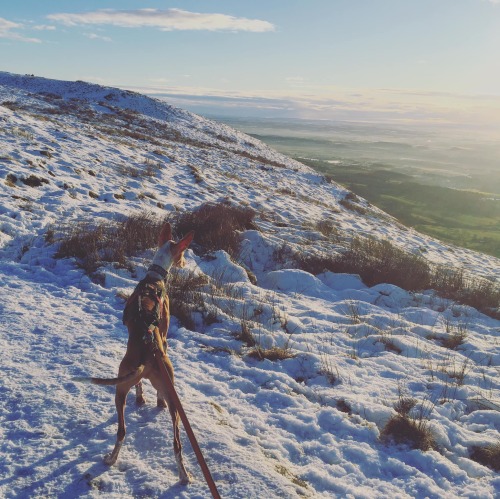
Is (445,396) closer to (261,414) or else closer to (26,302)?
(261,414)

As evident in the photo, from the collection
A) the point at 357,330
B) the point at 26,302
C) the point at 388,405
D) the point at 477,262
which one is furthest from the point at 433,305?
the point at 477,262

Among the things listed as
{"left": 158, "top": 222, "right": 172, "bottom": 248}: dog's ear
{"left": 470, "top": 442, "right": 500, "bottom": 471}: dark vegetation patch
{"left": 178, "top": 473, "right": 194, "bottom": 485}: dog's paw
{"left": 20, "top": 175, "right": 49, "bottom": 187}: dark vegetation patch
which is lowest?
{"left": 470, "top": 442, "right": 500, "bottom": 471}: dark vegetation patch

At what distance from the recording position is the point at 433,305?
8180 millimetres

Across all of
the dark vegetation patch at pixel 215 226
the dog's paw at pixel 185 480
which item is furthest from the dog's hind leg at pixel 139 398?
the dark vegetation patch at pixel 215 226

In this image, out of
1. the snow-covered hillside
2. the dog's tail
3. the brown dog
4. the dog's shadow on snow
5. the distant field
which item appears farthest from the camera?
the distant field

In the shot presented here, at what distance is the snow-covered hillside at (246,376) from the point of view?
3178 mm

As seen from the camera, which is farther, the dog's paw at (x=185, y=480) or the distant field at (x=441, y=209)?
the distant field at (x=441, y=209)

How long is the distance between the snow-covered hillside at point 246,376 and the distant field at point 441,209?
115 ft

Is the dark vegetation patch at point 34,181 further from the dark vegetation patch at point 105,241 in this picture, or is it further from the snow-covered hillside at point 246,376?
the dark vegetation patch at point 105,241

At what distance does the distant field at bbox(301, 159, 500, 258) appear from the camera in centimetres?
4385

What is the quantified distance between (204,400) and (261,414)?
2.01 feet

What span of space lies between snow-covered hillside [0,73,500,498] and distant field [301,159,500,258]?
35.1 m

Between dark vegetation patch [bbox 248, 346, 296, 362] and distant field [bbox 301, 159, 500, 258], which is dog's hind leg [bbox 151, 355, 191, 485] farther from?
distant field [bbox 301, 159, 500, 258]

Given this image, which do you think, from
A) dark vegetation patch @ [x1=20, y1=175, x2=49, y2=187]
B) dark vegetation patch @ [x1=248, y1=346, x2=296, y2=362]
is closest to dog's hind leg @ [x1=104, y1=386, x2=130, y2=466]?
dark vegetation patch @ [x1=248, y1=346, x2=296, y2=362]
